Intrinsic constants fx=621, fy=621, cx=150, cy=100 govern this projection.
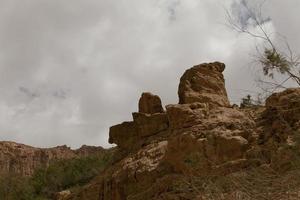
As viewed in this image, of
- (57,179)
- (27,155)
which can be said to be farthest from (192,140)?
(27,155)

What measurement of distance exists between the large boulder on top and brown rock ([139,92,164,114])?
1.94m

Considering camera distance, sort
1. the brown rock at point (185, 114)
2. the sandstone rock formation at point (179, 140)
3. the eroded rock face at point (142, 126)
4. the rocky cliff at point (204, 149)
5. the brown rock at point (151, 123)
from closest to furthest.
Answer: the rocky cliff at point (204, 149)
the sandstone rock formation at point (179, 140)
the brown rock at point (185, 114)
the brown rock at point (151, 123)
the eroded rock face at point (142, 126)

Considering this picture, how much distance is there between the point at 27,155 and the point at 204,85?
225 ft

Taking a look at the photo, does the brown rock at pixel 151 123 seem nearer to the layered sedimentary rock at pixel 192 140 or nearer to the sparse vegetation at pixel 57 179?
the layered sedimentary rock at pixel 192 140

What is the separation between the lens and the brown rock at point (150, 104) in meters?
27.5

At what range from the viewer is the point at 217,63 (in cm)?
2667

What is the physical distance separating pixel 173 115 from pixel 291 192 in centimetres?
1207

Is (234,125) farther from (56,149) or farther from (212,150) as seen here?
(56,149)

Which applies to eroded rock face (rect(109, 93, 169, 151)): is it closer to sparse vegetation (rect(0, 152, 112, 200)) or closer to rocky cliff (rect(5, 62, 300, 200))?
rocky cliff (rect(5, 62, 300, 200))

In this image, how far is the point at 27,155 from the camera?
90688mm

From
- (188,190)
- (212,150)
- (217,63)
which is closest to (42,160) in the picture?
(217,63)

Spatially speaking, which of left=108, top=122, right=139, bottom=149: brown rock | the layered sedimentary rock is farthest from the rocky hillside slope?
the layered sedimentary rock

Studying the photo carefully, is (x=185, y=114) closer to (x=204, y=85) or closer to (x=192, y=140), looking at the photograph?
(x=192, y=140)

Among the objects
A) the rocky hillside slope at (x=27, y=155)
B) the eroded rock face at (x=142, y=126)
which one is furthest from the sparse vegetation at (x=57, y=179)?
the rocky hillside slope at (x=27, y=155)
